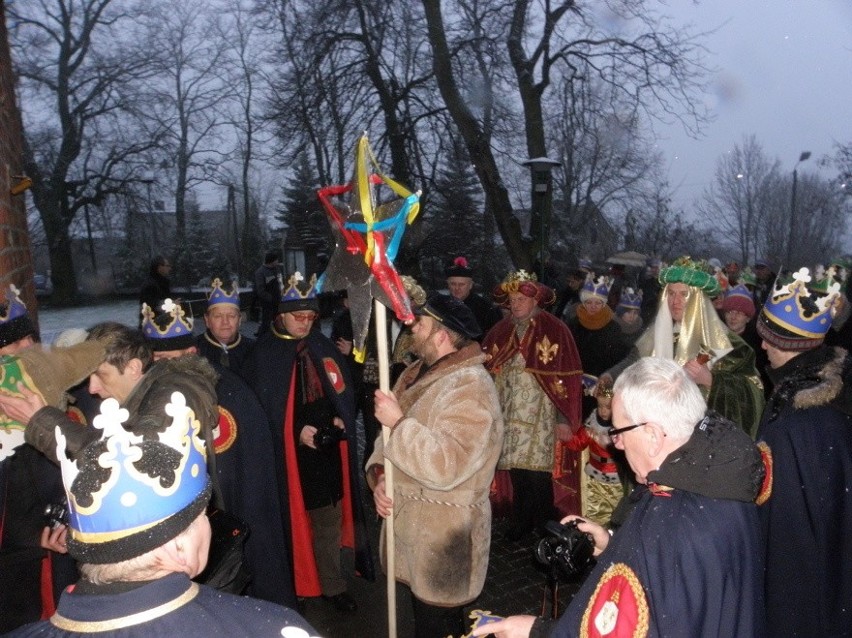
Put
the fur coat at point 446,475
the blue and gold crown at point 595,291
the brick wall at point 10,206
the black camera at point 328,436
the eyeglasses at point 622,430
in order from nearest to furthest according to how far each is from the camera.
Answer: the eyeglasses at point 622,430 → the fur coat at point 446,475 → the brick wall at point 10,206 → the black camera at point 328,436 → the blue and gold crown at point 595,291

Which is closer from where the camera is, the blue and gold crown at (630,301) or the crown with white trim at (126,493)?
the crown with white trim at (126,493)

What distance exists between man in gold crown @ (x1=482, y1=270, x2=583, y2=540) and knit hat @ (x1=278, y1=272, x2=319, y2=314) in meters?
2.00

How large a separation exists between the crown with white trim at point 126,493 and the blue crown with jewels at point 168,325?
2.25 meters

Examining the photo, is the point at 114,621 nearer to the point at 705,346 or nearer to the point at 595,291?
the point at 705,346

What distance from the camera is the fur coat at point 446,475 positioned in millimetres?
3115

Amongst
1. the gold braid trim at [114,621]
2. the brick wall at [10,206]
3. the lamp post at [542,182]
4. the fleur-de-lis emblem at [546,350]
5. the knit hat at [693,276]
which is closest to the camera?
the gold braid trim at [114,621]

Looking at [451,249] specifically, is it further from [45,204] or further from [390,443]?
[390,443]

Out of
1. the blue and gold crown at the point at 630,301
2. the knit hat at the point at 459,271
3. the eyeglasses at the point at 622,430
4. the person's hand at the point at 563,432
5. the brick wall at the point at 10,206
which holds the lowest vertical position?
the person's hand at the point at 563,432

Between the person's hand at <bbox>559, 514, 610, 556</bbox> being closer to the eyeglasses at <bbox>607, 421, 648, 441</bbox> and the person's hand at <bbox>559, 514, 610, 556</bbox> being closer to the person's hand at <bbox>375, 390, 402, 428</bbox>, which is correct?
the eyeglasses at <bbox>607, 421, 648, 441</bbox>

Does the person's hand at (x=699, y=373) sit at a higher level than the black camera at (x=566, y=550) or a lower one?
higher

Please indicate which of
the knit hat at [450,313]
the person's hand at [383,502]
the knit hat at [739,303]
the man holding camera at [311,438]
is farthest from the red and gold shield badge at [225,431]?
the knit hat at [739,303]

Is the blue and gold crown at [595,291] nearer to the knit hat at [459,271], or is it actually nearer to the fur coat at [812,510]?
the knit hat at [459,271]

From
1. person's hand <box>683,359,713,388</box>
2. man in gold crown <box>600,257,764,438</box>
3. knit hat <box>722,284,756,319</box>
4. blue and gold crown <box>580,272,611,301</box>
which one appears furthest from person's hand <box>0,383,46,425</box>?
knit hat <box>722,284,756,319</box>

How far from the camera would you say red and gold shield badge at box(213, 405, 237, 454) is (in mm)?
3838
